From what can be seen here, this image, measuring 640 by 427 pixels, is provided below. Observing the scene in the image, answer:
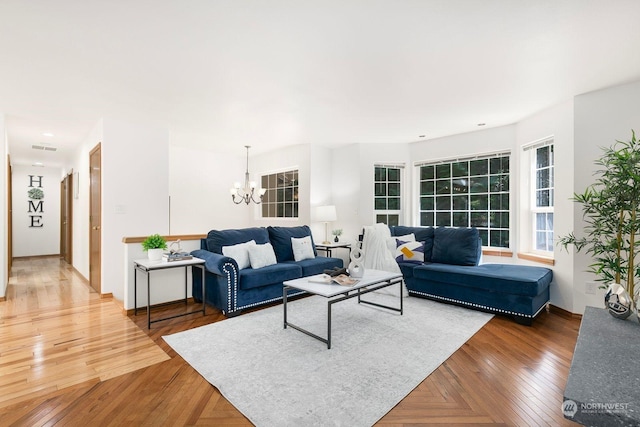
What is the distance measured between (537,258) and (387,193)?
256 cm

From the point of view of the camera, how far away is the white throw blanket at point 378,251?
4.64 meters

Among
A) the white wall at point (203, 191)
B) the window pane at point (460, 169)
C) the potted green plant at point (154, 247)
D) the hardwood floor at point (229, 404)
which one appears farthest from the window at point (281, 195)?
the hardwood floor at point (229, 404)

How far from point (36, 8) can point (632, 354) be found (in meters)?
3.30

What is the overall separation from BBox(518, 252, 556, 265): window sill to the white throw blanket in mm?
1723

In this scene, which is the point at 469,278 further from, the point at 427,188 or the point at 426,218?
the point at 427,188

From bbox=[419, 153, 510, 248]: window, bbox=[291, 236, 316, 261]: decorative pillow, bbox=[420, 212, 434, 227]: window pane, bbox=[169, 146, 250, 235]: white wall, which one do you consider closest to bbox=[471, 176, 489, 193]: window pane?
bbox=[419, 153, 510, 248]: window

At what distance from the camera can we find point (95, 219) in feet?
15.1

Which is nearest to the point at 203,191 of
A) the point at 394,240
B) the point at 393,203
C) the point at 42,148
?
the point at 42,148

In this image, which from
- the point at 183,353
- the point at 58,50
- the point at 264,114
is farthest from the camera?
the point at 264,114

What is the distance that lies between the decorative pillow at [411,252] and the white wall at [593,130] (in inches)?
68.9

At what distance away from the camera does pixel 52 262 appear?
7.40m

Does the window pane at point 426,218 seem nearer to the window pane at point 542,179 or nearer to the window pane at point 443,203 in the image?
the window pane at point 443,203

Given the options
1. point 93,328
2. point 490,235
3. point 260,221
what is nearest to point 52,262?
point 260,221

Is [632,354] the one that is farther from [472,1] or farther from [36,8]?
[36,8]
